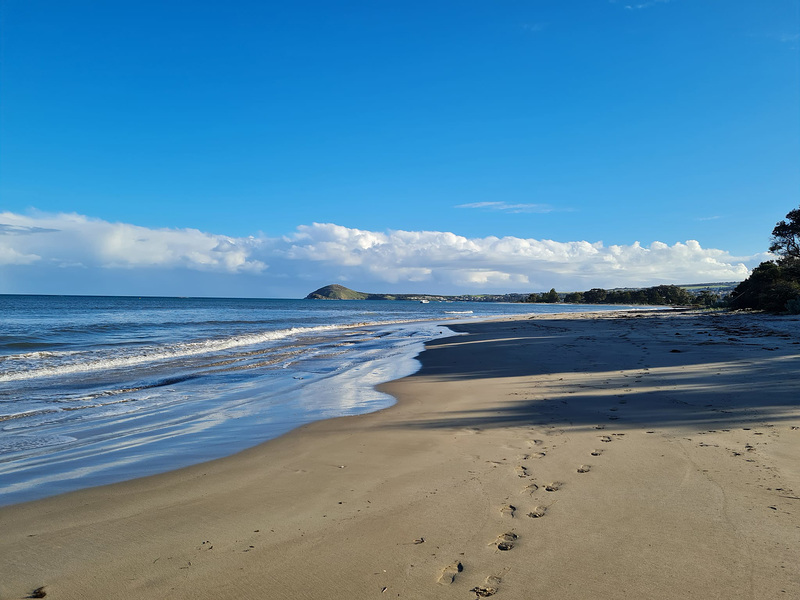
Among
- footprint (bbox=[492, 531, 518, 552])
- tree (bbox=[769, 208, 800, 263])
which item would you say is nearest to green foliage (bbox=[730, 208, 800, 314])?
tree (bbox=[769, 208, 800, 263])

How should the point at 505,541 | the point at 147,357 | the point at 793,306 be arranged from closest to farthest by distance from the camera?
the point at 505,541, the point at 147,357, the point at 793,306

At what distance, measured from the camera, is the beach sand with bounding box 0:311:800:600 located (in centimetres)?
272

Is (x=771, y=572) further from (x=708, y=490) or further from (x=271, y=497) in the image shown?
(x=271, y=497)

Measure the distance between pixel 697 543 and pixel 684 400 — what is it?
16.2ft

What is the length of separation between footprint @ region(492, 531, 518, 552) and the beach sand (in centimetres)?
1

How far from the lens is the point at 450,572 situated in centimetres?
279

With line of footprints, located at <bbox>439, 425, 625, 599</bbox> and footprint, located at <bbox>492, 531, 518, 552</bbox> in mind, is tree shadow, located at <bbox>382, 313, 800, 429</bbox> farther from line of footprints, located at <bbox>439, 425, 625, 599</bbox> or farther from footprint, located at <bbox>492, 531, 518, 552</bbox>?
footprint, located at <bbox>492, 531, 518, 552</bbox>

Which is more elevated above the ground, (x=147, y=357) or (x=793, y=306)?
(x=793, y=306)

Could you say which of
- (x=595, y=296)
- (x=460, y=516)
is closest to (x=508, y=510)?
(x=460, y=516)

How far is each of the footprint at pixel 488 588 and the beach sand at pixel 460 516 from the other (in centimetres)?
1

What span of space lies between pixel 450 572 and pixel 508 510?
102cm

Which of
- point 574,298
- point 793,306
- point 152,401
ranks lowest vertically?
point 152,401

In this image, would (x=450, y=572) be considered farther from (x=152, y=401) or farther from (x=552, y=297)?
(x=552, y=297)

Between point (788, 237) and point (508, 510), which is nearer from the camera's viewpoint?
point (508, 510)
